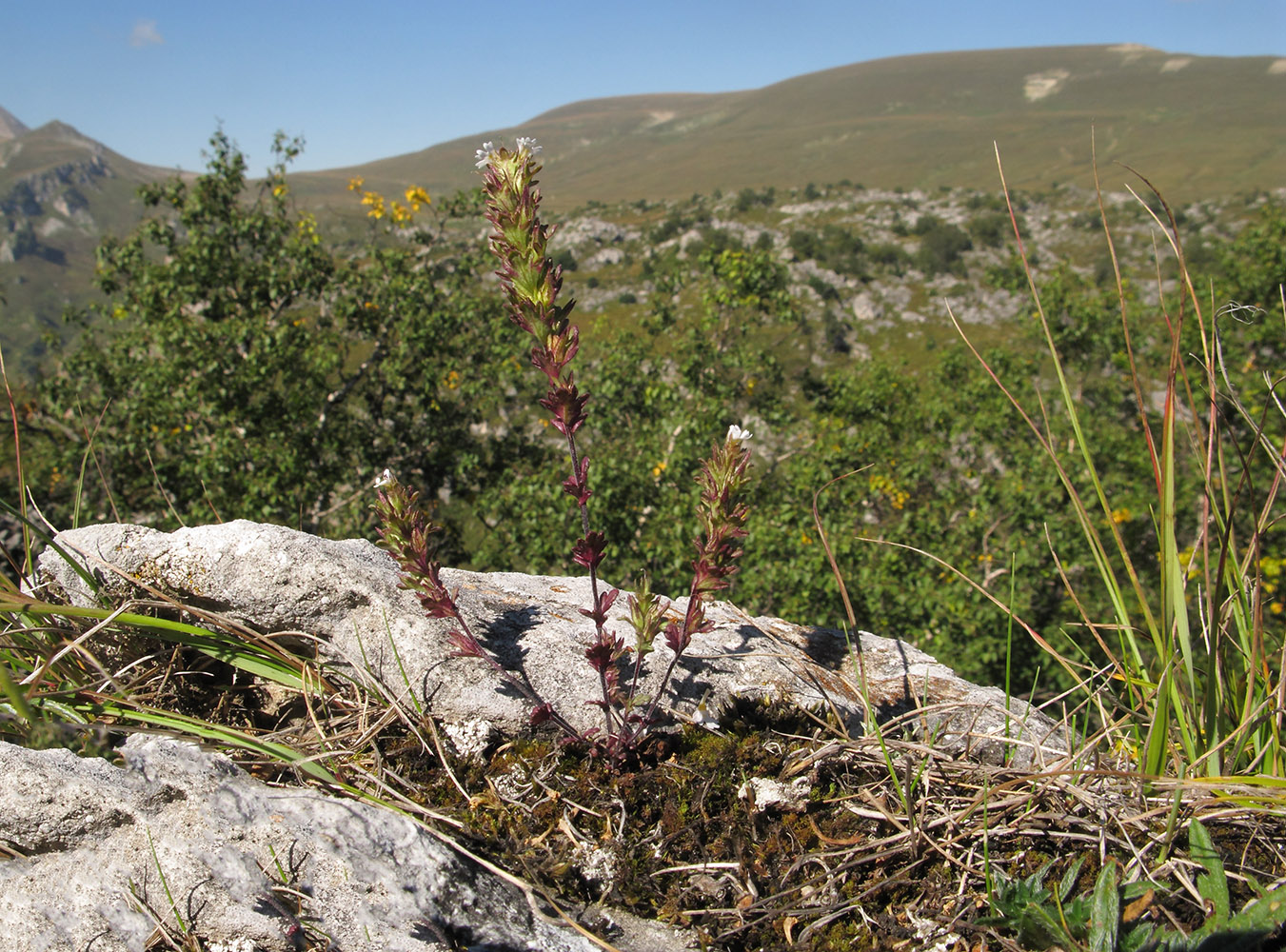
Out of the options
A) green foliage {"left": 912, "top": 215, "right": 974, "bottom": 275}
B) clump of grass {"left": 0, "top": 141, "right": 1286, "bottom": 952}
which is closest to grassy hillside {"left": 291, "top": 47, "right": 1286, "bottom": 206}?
green foliage {"left": 912, "top": 215, "right": 974, "bottom": 275}

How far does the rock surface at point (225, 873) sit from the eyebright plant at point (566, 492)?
52cm

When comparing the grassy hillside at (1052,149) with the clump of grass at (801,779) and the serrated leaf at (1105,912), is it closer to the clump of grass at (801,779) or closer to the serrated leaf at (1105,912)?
the clump of grass at (801,779)

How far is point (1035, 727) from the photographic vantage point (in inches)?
105

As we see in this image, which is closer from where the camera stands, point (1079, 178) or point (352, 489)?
point (352, 489)

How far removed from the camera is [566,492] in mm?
1869

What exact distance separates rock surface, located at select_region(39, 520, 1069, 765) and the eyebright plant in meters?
0.13

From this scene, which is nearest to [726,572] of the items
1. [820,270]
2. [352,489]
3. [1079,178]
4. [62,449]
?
[352,489]

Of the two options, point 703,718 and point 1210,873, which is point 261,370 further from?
point 1210,873

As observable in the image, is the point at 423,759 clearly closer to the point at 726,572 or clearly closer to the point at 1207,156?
the point at 726,572

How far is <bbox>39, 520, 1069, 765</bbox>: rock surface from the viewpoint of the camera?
93.7 inches

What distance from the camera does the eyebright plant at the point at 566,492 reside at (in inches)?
74.4

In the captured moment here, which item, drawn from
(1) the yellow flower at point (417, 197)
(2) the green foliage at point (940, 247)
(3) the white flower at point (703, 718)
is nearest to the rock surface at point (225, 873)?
(3) the white flower at point (703, 718)

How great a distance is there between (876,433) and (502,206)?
12.9 metres

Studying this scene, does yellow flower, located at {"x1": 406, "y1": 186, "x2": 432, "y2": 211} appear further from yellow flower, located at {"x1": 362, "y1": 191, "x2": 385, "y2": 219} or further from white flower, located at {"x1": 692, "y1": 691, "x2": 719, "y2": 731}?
white flower, located at {"x1": 692, "y1": 691, "x2": 719, "y2": 731}
